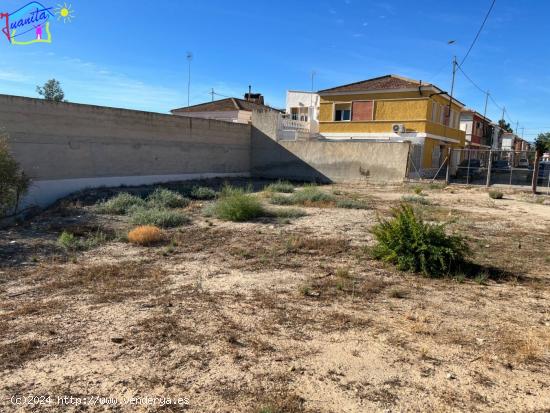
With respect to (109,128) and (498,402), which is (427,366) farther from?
(109,128)

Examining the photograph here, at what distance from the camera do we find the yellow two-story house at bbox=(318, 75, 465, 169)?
24.3 metres

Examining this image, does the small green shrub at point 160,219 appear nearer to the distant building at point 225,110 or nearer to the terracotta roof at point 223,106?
the distant building at point 225,110

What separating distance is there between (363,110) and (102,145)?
16.4 meters

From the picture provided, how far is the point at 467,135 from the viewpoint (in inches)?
1499

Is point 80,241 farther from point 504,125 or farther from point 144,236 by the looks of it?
point 504,125

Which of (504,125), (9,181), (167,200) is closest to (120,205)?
(167,200)

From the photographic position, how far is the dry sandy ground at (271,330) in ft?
9.96

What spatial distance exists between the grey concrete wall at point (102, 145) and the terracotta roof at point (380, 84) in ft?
28.1

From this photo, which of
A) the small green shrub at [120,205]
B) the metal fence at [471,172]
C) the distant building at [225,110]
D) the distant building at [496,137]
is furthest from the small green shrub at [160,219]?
the distant building at [496,137]

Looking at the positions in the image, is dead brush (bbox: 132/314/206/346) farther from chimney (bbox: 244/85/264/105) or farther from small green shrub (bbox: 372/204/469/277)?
chimney (bbox: 244/85/264/105)

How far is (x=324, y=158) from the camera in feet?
77.8

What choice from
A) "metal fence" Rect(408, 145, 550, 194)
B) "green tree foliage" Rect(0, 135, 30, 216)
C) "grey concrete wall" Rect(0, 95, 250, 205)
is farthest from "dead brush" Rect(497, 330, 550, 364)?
"metal fence" Rect(408, 145, 550, 194)

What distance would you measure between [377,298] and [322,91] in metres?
24.1

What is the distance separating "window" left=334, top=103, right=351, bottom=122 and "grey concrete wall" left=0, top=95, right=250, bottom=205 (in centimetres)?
814
